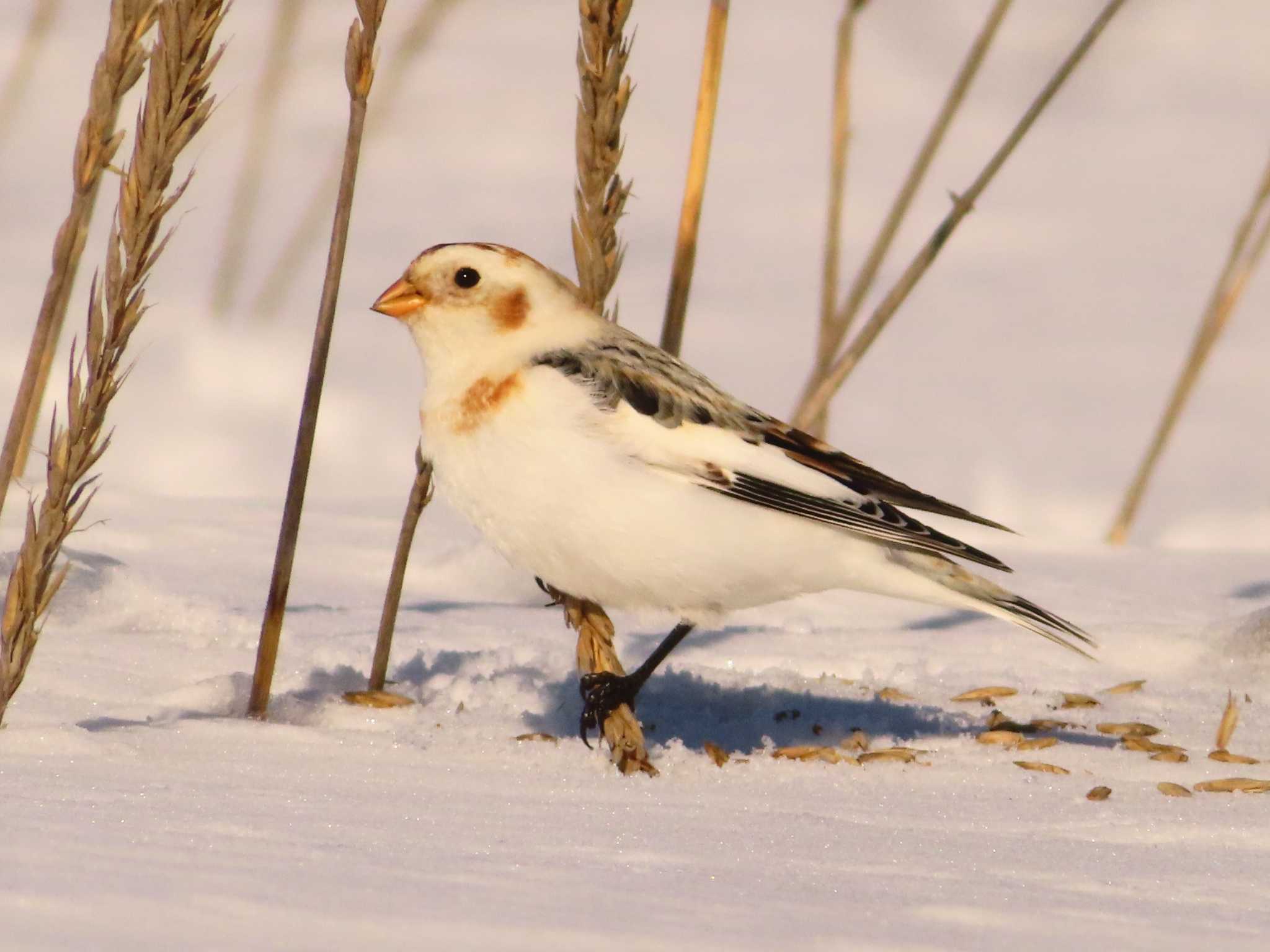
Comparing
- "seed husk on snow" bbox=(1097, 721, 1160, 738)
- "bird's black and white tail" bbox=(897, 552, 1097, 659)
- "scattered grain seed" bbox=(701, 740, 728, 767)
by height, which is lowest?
"scattered grain seed" bbox=(701, 740, 728, 767)

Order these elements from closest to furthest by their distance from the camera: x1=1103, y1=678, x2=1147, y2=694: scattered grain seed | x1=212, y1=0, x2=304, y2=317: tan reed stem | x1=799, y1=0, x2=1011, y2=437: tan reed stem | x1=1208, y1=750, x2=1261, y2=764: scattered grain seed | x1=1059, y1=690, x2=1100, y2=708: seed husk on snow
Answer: x1=1208, y1=750, x2=1261, y2=764: scattered grain seed < x1=1059, y1=690, x2=1100, y2=708: seed husk on snow < x1=1103, y1=678, x2=1147, y2=694: scattered grain seed < x1=799, y1=0, x2=1011, y2=437: tan reed stem < x1=212, y1=0, x2=304, y2=317: tan reed stem

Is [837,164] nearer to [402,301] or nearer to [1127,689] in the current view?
[1127,689]

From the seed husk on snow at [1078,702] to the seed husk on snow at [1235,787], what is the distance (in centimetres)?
67

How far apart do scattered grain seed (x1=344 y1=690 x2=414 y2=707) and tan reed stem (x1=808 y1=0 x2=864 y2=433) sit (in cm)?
157

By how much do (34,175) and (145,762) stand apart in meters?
5.87

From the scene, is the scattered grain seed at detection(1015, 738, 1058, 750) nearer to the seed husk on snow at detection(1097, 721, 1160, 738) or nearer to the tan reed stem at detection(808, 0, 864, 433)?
the seed husk on snow at detection(1097, 721, 1160, 738)

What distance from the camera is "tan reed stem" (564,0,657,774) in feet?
8.50

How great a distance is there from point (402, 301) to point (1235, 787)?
5.07 feet

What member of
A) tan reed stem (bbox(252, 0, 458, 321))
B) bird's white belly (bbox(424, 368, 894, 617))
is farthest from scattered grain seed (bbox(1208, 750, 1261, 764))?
tan reed stem (bbox(252, 0, 458, 321))

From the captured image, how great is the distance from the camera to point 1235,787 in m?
2.54

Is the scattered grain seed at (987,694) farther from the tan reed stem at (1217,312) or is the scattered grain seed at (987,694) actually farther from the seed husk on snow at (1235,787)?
the tan reed stem at (1217,312)

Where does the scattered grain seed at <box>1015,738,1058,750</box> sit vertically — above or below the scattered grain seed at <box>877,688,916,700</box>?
below

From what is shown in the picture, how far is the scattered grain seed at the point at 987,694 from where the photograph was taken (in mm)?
3287

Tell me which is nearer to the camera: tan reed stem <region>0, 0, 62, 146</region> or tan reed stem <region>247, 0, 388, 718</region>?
tan reed stem <region>247, 0, 388, 718</region>
